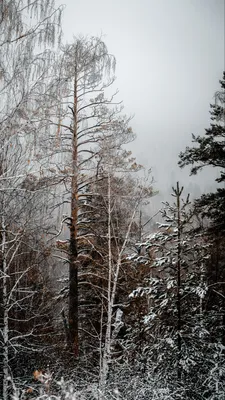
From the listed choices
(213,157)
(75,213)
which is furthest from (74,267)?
(213,157)

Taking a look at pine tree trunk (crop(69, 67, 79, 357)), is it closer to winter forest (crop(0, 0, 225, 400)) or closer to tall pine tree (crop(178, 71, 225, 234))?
winter forest (crop(0, 0, 225, 400))

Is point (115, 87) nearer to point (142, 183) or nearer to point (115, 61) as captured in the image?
point (115, 61)

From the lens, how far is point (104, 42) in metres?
7.62

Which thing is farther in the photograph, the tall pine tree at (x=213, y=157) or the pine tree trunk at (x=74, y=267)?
the tall pine tree at (x=213, y=157)

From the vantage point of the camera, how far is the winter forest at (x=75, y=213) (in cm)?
505

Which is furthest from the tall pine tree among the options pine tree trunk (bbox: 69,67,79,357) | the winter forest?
pine tree trunk (bbox: 69,67,79,357)

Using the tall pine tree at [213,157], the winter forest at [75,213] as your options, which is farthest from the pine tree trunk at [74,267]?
the tall pine tree at [213,157]

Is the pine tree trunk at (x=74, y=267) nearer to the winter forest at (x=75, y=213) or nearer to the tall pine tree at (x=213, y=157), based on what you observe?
the winter forest at (x=75, y=213)

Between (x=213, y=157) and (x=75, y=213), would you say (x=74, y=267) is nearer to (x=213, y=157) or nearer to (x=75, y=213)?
(x=75, y=213)

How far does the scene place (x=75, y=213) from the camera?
844 cm

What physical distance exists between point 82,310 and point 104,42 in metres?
9.94

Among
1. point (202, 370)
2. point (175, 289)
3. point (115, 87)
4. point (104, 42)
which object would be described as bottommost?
point (202, 370)

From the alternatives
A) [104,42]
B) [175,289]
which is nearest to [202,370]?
[175,289]

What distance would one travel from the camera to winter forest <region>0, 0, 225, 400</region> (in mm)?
5051
